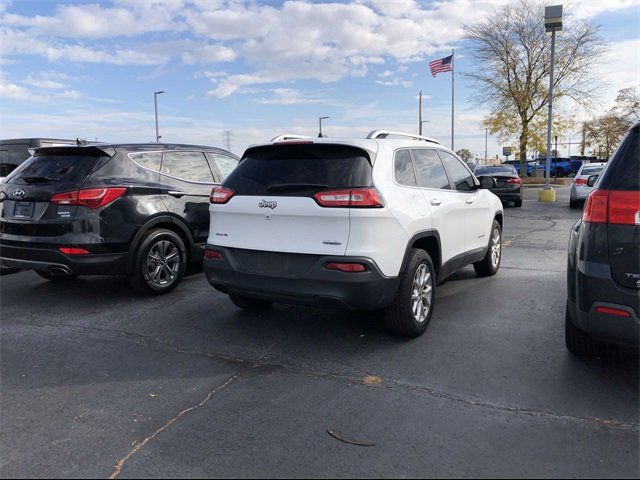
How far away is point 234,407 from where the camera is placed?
10.6ft

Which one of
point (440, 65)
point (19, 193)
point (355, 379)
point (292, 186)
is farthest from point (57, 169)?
point (440, 65)

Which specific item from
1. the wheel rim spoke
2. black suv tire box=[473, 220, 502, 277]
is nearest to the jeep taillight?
the wheel rim spoke

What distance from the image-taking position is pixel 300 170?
4.17 meters

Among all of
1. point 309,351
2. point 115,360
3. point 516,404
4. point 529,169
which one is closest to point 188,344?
point 115,360

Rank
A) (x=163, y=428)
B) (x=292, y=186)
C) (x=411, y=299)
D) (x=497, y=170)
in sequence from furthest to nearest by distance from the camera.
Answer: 1. (x=497, y=170)
2. (x=411, y=299)
3. (x=292, y=186)
4. (x=163, y=428)

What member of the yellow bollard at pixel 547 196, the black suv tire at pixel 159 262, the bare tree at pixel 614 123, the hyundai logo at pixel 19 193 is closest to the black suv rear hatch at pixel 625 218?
the black suv tire at pixel 159 262

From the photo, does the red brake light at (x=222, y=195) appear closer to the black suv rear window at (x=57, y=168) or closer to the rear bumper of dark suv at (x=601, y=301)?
the black suv rear window at (x=57, y=168)

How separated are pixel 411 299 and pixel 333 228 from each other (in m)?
0.94

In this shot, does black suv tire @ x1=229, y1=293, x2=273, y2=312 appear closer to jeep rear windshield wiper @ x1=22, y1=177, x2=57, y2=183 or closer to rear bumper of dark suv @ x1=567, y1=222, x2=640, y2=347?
jeep rear windshield wiper @ x1=22, y1=177, x2=57, y2=183

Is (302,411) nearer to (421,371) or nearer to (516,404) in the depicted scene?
(421,371)

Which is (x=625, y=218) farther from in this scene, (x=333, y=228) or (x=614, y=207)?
(x=333, y=228)

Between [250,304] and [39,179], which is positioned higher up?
[39,179]

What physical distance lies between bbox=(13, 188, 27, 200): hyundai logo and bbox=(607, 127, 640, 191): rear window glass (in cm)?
551

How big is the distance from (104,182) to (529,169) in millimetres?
48565
